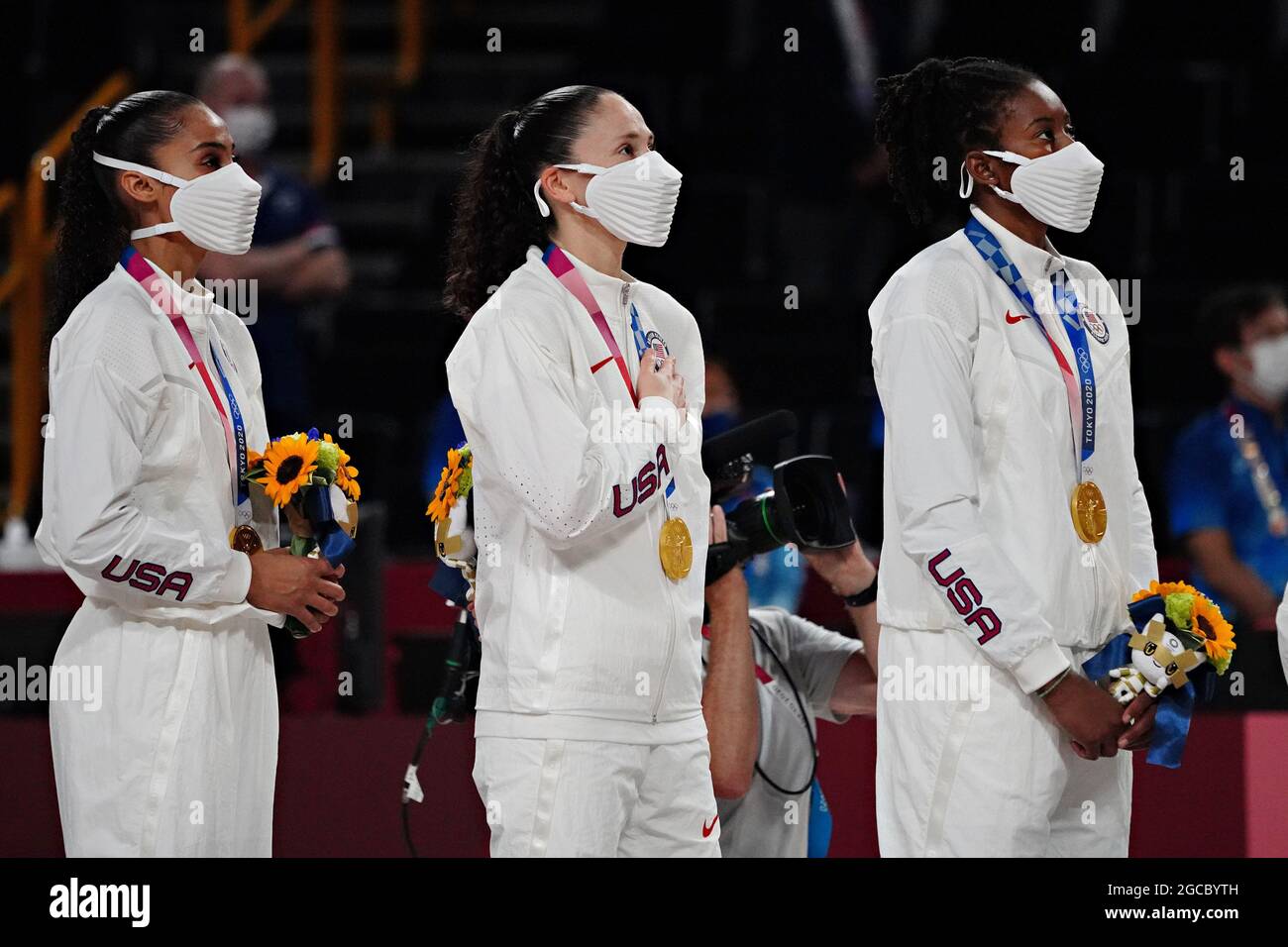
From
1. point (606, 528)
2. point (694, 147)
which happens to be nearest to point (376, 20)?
point (694, 147)

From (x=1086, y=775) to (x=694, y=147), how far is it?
5.84m

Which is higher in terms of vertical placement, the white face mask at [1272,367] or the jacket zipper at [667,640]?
the white face mask at [1272,367]

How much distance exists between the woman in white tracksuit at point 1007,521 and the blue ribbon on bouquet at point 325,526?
100 centimetres

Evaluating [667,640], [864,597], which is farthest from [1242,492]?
[667,640]

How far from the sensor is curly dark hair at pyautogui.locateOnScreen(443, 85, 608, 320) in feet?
11.6

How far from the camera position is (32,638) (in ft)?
18.6

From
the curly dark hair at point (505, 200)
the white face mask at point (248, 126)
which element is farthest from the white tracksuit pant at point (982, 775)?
the white face mask at point (248, 126)

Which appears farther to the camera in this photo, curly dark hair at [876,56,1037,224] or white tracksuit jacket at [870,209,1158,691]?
curly dark hair at [876,56,1037,224]

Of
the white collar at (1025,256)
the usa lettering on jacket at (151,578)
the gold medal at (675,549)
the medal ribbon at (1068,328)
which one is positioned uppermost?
the white collar at (1025,256)

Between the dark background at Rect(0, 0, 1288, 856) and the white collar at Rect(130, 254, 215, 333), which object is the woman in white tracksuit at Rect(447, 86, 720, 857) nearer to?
the white collar at Rect(130, 254, 215, 333)

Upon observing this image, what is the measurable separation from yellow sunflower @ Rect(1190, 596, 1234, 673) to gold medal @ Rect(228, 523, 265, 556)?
169 centimetres

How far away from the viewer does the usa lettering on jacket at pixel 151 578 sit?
11.0 feet

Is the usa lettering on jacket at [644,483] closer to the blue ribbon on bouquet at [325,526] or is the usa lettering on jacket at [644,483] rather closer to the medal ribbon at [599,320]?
the medal ribbon at [599,320]

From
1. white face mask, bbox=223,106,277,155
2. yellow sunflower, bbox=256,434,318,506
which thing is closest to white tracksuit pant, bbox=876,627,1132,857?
Answer: yellow sunflower, bbox=256,434,318,506
